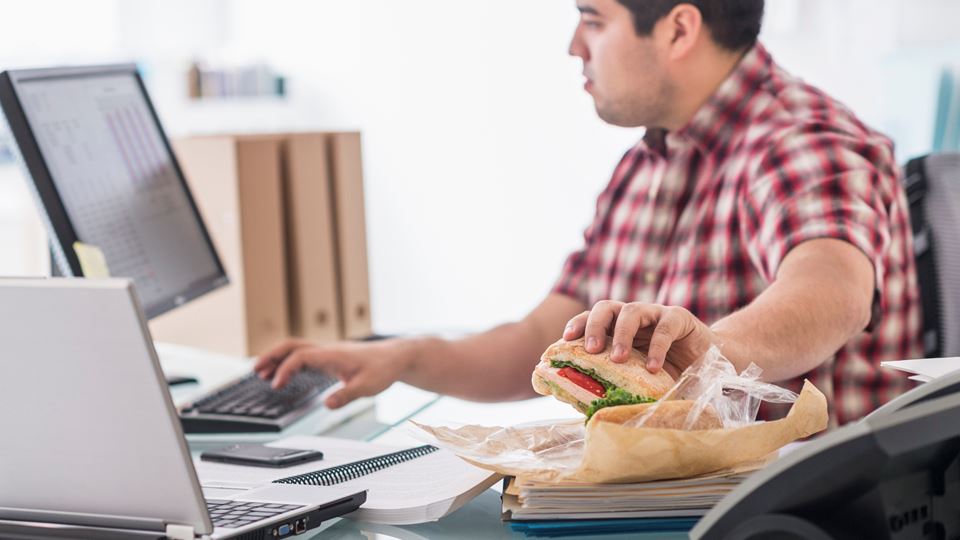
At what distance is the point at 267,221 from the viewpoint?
2.28 meters

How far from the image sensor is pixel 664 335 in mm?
1031

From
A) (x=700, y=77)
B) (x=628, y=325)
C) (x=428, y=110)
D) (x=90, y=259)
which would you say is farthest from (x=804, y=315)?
(x=428, y=110)

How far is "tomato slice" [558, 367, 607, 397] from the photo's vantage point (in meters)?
1.02

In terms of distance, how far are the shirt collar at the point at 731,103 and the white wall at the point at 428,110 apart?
245 cm

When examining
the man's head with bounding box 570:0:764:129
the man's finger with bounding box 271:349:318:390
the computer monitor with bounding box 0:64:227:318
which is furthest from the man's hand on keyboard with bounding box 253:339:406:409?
the man's head with bounding box 570:0:764:129

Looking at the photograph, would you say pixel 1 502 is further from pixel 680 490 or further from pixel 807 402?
Result: pixel 807 402

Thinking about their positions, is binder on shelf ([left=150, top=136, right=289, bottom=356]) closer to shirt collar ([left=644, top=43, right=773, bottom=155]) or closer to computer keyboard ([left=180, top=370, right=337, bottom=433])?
computer keyboard ([left=180, top=370, right=337, bottom=433])

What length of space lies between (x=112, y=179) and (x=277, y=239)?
0.56m

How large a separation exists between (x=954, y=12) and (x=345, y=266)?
2117 mm

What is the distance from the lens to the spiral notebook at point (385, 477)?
101cm

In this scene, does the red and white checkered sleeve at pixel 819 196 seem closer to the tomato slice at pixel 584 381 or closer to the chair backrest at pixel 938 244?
the chair backrest at pixel 938 244

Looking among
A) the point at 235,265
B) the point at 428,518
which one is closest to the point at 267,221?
the point at 235,265

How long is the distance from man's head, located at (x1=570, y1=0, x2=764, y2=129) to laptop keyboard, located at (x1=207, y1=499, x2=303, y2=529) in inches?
39.8

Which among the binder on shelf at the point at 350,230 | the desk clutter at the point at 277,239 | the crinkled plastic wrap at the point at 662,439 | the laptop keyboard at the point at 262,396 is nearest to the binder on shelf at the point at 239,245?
the desk clutter at the point at 277,239
